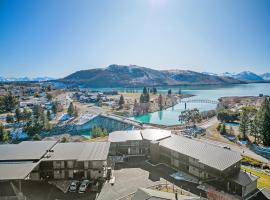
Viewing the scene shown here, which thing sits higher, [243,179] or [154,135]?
[154,135]

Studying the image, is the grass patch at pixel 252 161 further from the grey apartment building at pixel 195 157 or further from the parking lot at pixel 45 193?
the parking lot at pixel 45 193

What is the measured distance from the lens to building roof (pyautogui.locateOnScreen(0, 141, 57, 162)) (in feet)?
85.4

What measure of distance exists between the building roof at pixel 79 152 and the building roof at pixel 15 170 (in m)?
2.95

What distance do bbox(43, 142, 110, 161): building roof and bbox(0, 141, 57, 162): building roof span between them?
979mm

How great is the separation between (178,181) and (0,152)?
21143 millimetres

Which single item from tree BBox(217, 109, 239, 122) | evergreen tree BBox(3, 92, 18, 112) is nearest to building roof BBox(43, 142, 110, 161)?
tree BBox(217, 109, 239, 122)

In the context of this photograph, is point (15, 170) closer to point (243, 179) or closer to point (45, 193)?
point (45, 193)

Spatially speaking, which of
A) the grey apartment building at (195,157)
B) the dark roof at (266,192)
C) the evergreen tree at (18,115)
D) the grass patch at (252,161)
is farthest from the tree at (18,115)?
the dark roof at (266,192)

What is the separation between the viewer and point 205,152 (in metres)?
28.0

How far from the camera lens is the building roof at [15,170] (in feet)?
70.0

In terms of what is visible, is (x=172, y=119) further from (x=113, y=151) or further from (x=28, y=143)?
(x=28, y=143)

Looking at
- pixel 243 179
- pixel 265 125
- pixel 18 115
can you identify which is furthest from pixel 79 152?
pixel 18 115

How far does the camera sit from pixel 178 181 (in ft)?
85.9

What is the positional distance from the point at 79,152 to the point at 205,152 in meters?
15.1
